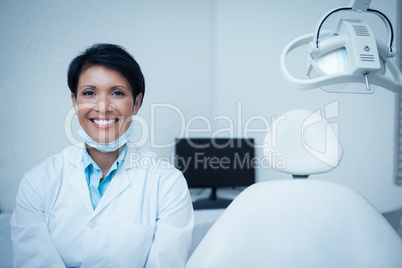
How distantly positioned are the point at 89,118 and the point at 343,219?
0.84 metres

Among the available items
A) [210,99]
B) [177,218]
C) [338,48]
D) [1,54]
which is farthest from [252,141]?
[1,54]

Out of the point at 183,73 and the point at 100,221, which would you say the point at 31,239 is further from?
the point at 183,73

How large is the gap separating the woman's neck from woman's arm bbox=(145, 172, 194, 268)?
229mm

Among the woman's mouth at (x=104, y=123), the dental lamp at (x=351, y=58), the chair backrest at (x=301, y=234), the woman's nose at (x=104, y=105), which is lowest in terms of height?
the chair backrest at (x=301, y=234)

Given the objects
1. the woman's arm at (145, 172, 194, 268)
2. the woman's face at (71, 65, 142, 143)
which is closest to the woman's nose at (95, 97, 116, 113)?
the woman's face at (71, 65, 142, 143)

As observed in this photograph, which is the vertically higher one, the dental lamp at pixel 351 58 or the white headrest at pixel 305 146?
the dental lamp at pixel 351 58

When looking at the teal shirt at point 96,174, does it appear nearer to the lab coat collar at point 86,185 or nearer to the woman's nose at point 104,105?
the lab coat collar at point 86,185

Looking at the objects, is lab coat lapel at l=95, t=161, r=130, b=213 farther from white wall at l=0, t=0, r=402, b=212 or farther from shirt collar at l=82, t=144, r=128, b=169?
white wall at l=0, t=0, r=402, b=212

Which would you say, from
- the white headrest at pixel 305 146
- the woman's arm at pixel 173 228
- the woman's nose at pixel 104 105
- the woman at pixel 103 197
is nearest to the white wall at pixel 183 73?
the woman at pixel 103 197

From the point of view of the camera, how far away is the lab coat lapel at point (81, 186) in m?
0.88

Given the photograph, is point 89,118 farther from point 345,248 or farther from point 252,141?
point 252,141

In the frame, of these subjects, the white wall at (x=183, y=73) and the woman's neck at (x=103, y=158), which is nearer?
the woman's neck at (x=103, y=158)

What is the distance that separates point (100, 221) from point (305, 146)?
2.26 ft

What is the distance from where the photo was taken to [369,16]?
4.94ft
